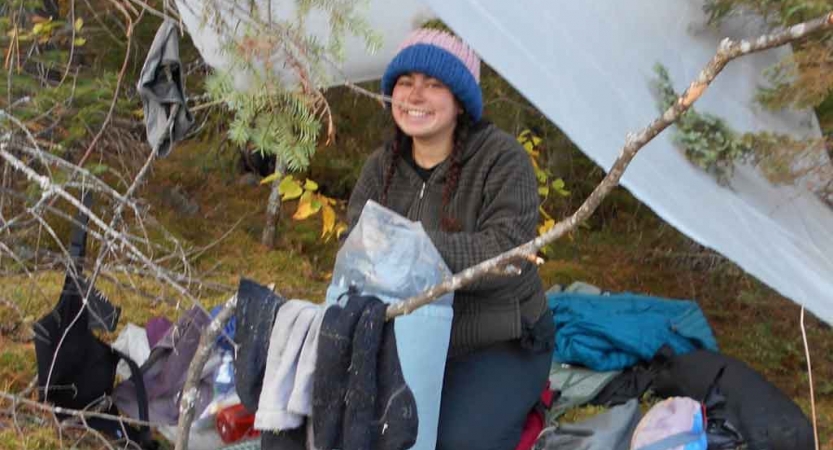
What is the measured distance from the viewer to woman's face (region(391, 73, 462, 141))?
2191 mm

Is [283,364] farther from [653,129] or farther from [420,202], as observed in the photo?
[420,202]

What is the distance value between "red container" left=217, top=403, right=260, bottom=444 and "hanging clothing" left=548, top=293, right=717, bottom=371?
3.80 ft

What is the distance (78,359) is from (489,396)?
42.2 inches

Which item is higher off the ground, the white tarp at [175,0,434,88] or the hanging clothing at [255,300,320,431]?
the white tarp at [175,0,434,88]

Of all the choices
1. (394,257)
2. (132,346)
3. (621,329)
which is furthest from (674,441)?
(132,346)

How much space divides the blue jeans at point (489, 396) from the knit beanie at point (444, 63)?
608mm

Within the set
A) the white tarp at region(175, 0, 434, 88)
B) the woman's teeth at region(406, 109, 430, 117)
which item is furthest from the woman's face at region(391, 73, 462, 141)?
the white tarp at region(175, 0, 434, 88)

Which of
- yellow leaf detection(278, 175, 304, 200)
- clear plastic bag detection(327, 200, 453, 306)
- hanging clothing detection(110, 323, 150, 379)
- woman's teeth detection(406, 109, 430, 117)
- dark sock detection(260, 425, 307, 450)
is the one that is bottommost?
hanging clothing detection(110, 323, 150, 379)

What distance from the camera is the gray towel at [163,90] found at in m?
1.96

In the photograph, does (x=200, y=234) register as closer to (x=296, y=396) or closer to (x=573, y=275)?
(x=573, y=275)

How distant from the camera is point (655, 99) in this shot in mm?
2279

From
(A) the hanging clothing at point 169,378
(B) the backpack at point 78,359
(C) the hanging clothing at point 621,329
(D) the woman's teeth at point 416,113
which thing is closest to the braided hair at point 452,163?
(D) the woman's teeth at point 416,113

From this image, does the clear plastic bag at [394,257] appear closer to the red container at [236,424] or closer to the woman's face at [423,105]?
the woman's face at [423,105]

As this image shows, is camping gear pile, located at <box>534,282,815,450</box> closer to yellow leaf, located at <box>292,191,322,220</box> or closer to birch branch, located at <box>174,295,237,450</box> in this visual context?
yellow leaf, located at <box>292,191,322,220</box>
